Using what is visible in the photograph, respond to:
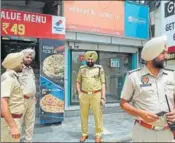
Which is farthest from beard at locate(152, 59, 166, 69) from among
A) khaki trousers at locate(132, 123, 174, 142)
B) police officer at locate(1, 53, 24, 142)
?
police officer at locate(1, 53, 24, 142)

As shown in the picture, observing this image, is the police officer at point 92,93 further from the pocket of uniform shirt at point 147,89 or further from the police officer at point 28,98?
the pocket of uniform shirt at point 147,89

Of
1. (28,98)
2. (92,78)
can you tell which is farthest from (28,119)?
(92,78)

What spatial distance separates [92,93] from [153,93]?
8.76 feet

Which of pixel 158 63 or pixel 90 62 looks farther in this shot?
pixel 90 62

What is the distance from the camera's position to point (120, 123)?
21.2 ft

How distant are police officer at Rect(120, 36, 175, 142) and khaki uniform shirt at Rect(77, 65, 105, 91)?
2.53 meters

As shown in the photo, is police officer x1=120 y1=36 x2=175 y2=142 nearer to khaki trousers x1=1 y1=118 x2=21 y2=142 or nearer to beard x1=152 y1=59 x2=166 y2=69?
beard x1=152 y1=59 x2=166 y2=69

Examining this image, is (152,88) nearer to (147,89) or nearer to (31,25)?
(147,89)

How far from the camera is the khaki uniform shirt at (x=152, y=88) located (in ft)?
7.41

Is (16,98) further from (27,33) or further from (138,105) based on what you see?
(27,33)

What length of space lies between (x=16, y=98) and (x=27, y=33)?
2993 mm

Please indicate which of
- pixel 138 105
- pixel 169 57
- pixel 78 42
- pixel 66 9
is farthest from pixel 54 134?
Answer: pixel 169 57

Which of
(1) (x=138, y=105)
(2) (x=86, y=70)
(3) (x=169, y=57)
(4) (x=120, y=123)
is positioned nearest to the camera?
(3) (x=169, y=57)

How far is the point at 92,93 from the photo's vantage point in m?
4.90
